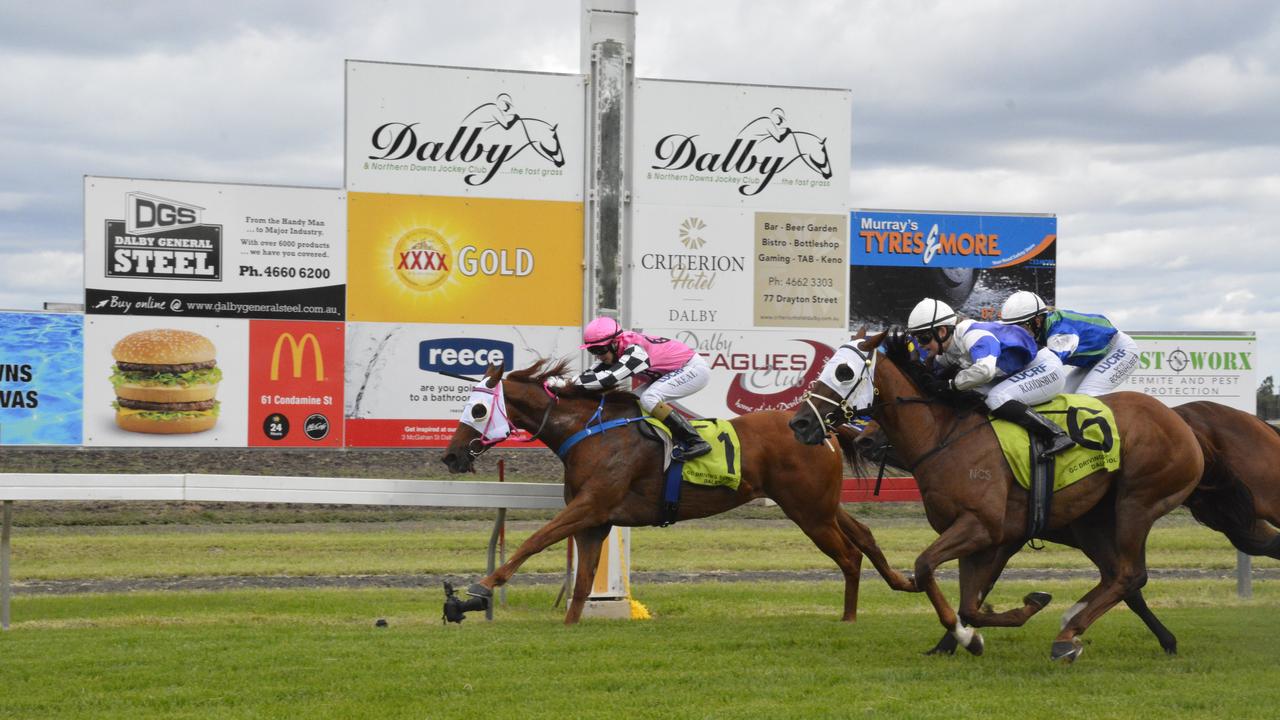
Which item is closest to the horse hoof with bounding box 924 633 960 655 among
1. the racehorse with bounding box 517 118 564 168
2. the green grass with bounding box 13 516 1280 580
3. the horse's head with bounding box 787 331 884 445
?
the horse's head with bounding box 787 331 884 445

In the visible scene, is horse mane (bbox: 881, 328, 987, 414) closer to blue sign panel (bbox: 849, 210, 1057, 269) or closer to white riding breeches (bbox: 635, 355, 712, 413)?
white riding breeches (bbox: 635, 355, 712, 413)

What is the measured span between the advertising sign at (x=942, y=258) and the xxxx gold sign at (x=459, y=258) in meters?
3.59

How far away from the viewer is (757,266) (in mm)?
12227

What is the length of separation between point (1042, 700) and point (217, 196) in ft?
26.9

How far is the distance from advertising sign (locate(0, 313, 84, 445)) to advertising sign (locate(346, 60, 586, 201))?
389 cm

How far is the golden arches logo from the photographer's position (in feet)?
39.4

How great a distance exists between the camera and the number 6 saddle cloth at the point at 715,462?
9.49 metres

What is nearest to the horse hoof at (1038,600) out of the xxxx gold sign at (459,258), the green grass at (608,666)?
the green grass at (608,666)

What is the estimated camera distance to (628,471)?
947cm

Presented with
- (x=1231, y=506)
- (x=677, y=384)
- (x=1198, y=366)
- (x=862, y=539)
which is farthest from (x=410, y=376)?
(x=1198, y=366)

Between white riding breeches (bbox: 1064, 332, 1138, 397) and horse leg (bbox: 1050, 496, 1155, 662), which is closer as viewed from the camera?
horse leg (bbox: 1050, 496, 1155, 662)

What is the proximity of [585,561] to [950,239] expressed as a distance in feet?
21.4

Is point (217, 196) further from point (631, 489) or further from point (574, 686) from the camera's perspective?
point (574, 686)

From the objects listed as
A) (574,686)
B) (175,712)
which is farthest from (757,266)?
(175,712)
